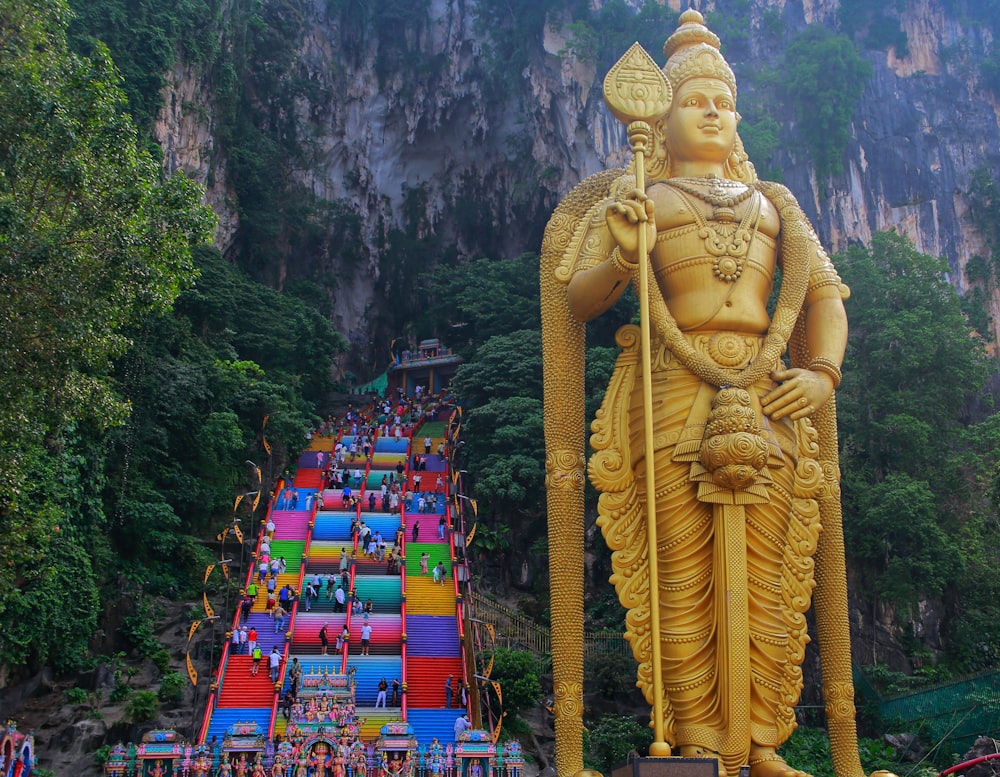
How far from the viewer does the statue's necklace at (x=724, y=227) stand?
277 inches

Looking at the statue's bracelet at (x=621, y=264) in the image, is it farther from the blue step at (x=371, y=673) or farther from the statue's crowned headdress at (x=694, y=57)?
the blue step at (x=371, y=673)

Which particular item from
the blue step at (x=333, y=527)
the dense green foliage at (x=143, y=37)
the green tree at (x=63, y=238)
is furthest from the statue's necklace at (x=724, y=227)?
the dense green foliage at (x=143, y=37)

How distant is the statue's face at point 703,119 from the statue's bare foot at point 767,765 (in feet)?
13.0

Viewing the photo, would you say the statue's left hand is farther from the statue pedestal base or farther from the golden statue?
the statue pedestal base

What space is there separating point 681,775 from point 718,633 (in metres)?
1.76

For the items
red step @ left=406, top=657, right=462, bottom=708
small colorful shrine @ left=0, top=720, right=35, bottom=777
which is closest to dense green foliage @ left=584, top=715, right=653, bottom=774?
red step @ left=406, top=657, right=462, bottom=708

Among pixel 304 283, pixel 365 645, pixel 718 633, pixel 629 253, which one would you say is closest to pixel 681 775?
pixel 718 633

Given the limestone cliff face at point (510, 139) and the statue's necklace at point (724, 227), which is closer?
the statue's necklace at point (724, 227)

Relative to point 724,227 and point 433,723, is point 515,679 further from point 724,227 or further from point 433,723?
point 724,227

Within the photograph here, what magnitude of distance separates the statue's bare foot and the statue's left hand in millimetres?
2060

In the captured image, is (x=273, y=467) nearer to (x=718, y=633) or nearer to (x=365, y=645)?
(x=365, y=645)

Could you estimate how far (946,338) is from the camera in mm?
18141

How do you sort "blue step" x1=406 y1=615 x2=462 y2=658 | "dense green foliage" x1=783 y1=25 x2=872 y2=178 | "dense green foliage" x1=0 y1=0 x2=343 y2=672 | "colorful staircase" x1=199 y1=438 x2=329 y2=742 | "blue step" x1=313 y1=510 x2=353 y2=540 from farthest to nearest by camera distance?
1. "dense green foliage" x1=783 y1=25 x2=872 y2=178
2. "blue step" x1=313 y1=510 x2=353 y2=540
3. "blue step" x1=406 y1=615 x2=462 y2=658
4. "colorful staircase" x1=199 y1=438 x2=329 y2=742
5. "dense green foliage" x1=0 y1=0 x2=343 y2=672

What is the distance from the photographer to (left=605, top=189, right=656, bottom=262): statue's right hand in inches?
250
